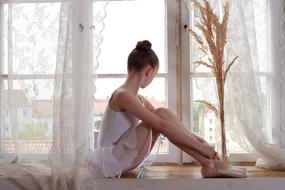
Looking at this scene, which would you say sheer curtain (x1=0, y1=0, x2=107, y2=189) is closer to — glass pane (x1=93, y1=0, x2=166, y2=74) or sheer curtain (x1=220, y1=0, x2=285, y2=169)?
glass pane (x1=93, y1=0, x2=166, y2=74)

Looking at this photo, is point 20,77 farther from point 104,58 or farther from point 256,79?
point 256,79

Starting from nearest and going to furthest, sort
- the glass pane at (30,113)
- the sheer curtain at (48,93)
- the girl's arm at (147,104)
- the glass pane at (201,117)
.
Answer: the sheer curtain at (48,93)
the glass pane at (30,113)
the girl's arm at (147,104)
the glass pane at (201,117)

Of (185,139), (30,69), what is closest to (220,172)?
(185,139)

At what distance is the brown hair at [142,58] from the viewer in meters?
1.92

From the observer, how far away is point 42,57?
190 centimetres

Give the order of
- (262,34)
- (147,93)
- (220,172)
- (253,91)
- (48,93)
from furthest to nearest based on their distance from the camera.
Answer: (147,93)
(262,34)
(253,91)
(48,93)
(220,172)

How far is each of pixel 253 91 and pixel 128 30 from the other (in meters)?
0.75

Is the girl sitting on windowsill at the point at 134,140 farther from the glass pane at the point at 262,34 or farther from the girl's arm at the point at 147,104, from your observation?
the glass pane at the point at 262,34

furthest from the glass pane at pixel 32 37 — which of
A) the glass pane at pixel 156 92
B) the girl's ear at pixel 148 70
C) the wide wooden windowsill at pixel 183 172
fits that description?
the wide wooden windowsill at pixel 183 172

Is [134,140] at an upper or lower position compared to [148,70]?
lower

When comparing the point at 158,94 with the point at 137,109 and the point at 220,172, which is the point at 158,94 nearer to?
the point at 137,109

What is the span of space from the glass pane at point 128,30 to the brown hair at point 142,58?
259mm

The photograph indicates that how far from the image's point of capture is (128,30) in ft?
7.23

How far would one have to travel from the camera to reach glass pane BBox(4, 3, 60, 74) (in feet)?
6.22
